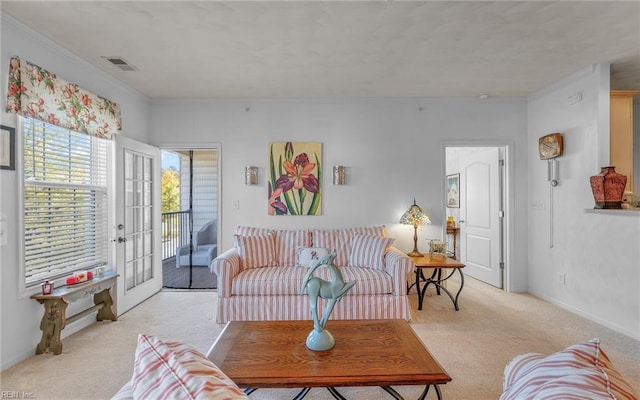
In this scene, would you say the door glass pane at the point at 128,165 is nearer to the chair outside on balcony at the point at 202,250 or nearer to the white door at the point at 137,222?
the white door at the point at 137,222

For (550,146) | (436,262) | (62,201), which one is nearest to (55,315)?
A: (62,201)

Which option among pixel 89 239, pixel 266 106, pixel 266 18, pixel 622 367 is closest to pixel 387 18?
pixel 266 18

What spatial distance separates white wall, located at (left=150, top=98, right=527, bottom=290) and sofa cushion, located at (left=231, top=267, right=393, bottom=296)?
3.71ft

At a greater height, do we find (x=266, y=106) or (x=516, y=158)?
(x=266, y=106)

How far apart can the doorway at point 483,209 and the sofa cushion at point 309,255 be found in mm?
1858

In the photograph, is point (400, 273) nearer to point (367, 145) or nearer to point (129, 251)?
point (367, 145)

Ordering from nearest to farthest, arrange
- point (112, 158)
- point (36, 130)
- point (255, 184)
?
point (36, 130) < point (112, 158) < point (255, 184)

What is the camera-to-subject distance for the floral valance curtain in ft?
7.79

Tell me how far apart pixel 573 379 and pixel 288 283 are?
8.61 feet

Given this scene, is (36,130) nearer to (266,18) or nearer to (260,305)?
(266,18)

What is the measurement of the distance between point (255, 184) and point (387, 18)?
262 centimetres

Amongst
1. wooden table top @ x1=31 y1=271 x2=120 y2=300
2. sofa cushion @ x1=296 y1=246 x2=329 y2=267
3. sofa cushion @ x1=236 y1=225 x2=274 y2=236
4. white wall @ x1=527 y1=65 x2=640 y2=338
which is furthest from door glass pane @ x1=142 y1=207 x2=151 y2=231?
white wall @ x1=527 y1=65 x2=640 y2=338

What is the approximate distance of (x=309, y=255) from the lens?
3.51 meters

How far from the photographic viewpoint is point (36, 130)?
259 cm
